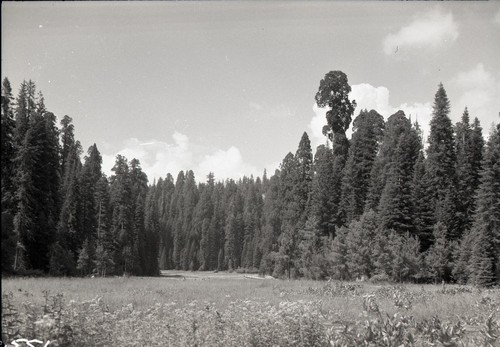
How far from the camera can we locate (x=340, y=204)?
46625 mm

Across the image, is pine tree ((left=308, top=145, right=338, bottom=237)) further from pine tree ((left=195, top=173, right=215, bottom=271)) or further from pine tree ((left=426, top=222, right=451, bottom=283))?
pine tree ((left=195, top=173, right=215, bottom=271))

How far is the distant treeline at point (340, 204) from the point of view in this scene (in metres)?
35.6

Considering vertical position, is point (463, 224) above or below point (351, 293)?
above

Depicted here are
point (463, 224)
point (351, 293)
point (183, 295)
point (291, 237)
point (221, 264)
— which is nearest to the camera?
point (183, 295)

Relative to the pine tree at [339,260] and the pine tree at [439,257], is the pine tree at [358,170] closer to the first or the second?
the pine tree at [339,260]

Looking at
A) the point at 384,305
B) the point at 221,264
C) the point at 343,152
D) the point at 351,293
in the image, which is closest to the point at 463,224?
the point at 343,152

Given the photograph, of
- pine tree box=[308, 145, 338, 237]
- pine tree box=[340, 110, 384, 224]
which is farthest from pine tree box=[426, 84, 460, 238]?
pine tree box=[308, 145, 338, 237]

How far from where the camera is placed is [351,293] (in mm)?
20812

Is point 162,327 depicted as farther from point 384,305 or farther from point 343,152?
point 343,152

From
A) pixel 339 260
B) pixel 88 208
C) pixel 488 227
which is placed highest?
pixel 88 208

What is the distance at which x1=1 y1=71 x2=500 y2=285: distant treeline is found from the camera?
35562mm

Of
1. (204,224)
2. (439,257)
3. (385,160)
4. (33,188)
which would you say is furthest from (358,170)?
(204,224)

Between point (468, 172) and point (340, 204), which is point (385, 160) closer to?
point (340, 204)

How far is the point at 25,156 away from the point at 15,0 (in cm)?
3480
